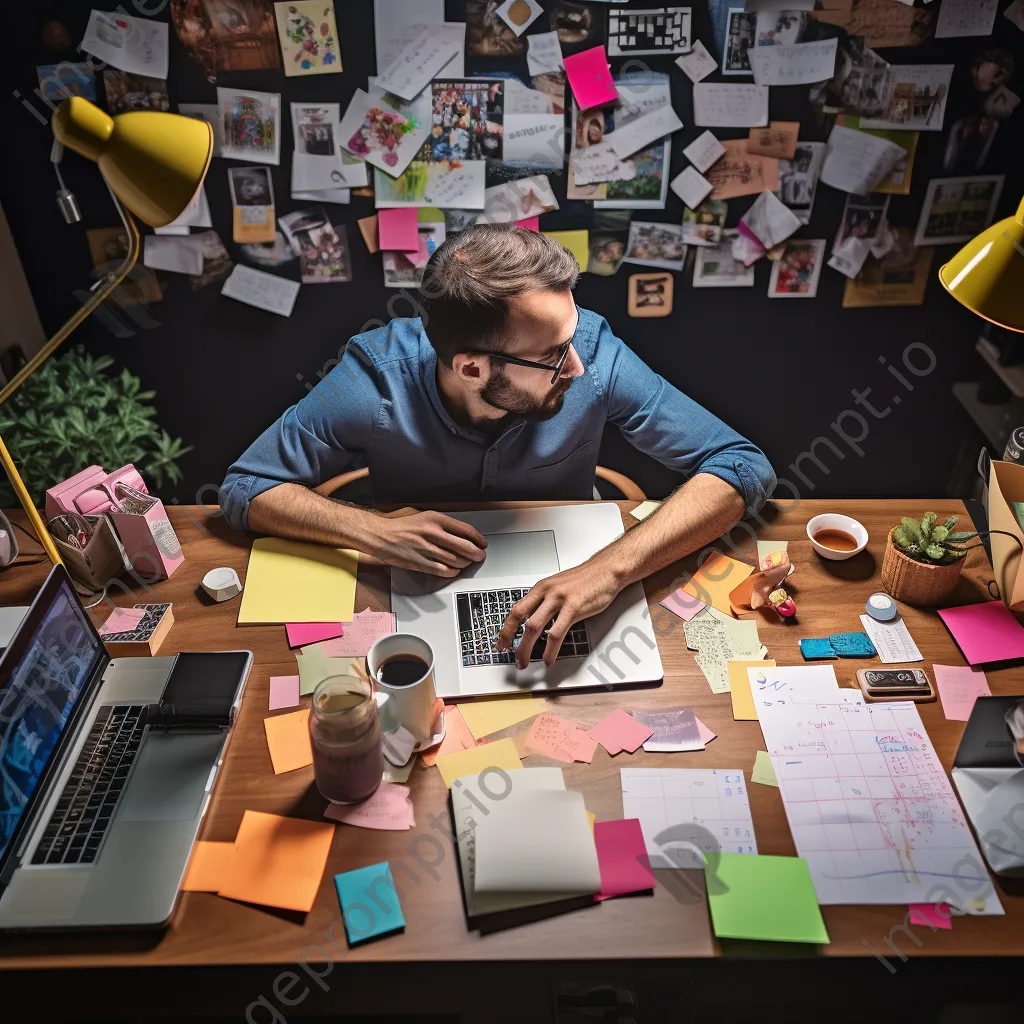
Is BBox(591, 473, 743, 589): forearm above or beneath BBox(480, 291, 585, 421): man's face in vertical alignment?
beneath

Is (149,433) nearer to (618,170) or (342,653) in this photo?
(342,653)

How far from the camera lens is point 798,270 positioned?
244cm

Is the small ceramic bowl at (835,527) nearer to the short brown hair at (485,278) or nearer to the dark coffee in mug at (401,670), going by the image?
the short brown hair at (485,278)

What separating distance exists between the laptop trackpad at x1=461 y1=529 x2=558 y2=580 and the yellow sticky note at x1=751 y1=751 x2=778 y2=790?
1.63 ft

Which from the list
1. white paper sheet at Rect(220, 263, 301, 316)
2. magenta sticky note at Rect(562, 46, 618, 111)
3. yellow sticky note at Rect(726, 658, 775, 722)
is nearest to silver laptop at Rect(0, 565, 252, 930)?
yellow sticky note at Rect(726, 658, 775, 722)

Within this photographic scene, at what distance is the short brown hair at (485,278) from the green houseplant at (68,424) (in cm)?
101

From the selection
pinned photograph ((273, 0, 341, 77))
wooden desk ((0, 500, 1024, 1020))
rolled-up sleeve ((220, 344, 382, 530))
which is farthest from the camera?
pinned photograph ((273, 0, 341, 77))

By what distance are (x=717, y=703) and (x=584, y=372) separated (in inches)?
31.6

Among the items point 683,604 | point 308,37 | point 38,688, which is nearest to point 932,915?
point 683,604

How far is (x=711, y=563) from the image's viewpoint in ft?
5.39

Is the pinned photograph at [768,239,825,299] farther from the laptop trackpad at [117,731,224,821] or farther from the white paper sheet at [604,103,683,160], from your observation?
the laptop trackpad at [117,731,224,821]

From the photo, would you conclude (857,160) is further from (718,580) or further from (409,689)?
(409,689)

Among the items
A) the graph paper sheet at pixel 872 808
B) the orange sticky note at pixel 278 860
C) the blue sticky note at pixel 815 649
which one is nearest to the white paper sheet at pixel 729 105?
the blue sticky note at pixel 815 649

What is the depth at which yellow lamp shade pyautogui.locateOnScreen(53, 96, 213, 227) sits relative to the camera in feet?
3.90
